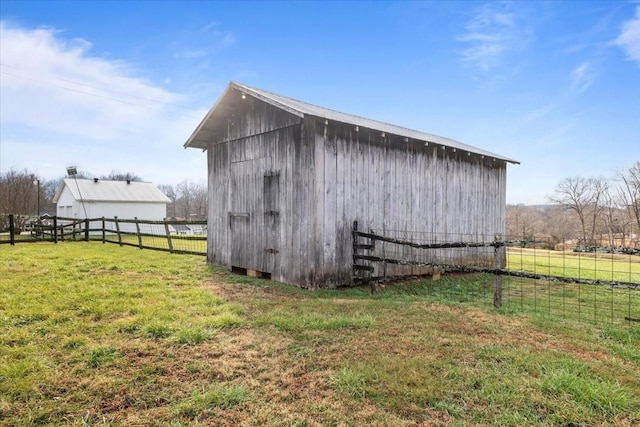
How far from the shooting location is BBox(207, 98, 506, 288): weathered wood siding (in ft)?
24.2

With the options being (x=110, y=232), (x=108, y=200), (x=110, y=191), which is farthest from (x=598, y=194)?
(x=110, y=191)

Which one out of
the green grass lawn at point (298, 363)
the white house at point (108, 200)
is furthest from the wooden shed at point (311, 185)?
the white house at point (108, 200)

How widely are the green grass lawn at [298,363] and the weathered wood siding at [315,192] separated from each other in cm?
170

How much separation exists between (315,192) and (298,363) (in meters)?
4.20

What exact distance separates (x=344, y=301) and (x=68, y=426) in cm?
433

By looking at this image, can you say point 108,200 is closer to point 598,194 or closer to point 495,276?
point 495,276

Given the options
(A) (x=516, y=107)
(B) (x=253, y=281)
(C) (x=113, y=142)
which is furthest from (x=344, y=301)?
A: (C) (x=113, y=142)

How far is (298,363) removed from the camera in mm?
3426

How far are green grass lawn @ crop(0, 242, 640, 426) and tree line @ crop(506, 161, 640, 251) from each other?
109 feet

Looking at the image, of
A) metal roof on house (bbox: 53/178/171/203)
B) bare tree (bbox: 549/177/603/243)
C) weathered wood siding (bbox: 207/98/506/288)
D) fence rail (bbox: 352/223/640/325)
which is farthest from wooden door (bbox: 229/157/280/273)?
bare tree (bbox: 549/177/603/243)

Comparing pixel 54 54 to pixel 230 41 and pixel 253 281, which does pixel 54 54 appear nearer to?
pixel 230 41

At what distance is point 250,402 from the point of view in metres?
2.72

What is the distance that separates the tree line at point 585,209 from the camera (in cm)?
3366

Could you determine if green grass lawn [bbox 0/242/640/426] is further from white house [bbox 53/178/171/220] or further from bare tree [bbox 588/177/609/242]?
bare tree [bbox 588/177/609/242]
